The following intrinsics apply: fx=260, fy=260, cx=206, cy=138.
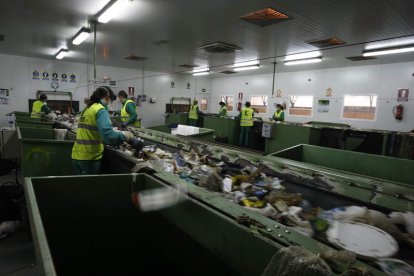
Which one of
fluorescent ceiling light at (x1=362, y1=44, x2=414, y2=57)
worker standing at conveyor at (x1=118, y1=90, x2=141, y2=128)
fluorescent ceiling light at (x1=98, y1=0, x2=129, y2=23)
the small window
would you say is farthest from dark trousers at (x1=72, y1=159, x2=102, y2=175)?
the small window

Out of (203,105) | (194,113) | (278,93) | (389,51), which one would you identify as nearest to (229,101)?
(203,105)

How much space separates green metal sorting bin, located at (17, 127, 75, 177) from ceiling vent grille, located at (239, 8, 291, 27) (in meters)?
3.25

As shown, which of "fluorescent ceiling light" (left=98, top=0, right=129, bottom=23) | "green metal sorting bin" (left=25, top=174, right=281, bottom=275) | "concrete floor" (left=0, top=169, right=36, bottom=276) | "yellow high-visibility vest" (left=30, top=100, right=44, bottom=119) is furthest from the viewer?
"yellow high-visibility vest" (left=30, top=100, right=44, bottom=119)

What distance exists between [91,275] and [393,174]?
3078 millimetres

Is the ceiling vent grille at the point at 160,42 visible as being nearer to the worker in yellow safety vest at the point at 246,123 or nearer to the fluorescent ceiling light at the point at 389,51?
the worker in yellow safety vest at the point at 246,123

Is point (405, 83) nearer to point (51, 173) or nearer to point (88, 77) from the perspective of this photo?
point (51, 173)

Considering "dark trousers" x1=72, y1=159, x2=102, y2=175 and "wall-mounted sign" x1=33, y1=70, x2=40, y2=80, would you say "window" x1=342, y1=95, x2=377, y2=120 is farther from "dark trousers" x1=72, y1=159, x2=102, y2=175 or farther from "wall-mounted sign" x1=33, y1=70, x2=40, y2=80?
"wall-mounted sign" x1=33, y1=70, x2=40, y2=80

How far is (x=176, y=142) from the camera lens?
3.20m

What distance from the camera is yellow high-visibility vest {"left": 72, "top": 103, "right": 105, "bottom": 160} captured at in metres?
2.71

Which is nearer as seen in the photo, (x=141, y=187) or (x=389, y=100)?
(x=141, y=187)

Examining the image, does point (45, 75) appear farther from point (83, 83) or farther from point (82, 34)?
point (82, 34)

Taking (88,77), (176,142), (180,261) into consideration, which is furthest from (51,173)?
(88,77)

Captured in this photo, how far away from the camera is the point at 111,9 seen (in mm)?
3850

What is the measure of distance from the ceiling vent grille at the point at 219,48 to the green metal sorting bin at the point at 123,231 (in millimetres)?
4841
